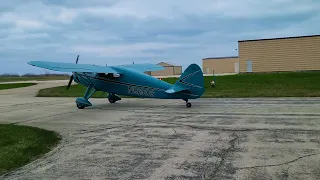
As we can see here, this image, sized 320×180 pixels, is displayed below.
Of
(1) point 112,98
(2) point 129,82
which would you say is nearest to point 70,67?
(2) point 129,82

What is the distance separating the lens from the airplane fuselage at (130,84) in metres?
17.3

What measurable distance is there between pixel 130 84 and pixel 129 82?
0.12m

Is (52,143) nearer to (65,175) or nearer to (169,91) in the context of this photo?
(65,175)

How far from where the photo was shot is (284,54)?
2057 inches

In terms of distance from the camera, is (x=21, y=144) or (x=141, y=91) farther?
(x=141, y=91)

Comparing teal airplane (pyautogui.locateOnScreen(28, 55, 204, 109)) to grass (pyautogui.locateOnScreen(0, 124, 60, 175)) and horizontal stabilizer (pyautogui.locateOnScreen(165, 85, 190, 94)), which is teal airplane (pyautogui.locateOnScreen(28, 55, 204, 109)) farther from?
grass (pyautogui.locateOnScreen(0, 124, 60, 175))

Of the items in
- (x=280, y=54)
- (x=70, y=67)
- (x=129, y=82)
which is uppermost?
(x=280, y=54)

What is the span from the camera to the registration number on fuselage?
17567 mm

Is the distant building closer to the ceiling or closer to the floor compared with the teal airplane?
closer to the ceiling

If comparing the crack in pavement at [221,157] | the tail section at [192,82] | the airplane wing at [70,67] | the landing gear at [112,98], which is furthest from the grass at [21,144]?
the landing gear at [112,98]

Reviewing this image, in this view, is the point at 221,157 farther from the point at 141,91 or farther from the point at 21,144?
the point at 141,91

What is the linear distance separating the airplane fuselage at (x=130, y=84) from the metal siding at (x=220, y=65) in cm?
6806

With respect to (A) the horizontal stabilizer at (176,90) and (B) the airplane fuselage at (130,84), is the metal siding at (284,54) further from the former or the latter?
(A) the horizontal stabilizer at (176,90)

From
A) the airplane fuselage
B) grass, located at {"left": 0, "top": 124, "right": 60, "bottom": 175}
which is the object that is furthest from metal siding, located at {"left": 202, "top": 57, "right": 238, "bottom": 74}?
grass, located at {"left": 0, "top": 124, "right": 60, "bottom": 175}
